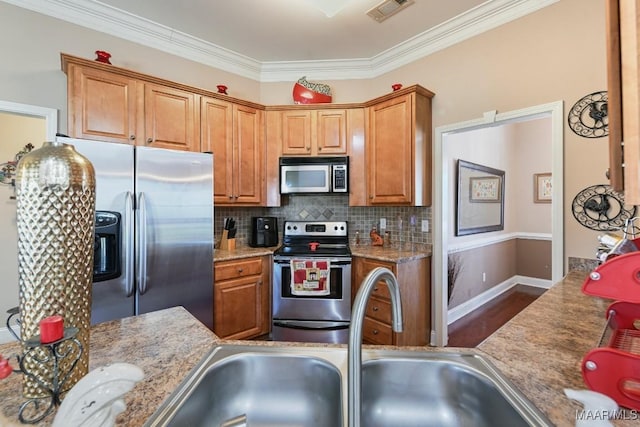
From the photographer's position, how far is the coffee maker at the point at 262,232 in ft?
9.93

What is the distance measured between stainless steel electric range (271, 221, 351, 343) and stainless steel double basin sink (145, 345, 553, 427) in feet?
5.52

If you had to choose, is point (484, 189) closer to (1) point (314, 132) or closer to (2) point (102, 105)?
(1) point (314, 132)

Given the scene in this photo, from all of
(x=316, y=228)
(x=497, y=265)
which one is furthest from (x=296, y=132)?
(x=497, y=265)

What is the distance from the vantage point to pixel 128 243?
1.89 meters

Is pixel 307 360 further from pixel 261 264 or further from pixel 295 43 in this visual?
pixel 295 43

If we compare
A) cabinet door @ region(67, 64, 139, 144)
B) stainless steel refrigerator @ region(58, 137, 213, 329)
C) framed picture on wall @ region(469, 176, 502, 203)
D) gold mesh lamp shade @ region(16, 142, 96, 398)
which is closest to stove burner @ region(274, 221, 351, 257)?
stainless steel refrigerator @ region(58, 137, 213, 329)

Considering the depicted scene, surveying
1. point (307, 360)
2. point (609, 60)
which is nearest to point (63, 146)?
point (307, 360)

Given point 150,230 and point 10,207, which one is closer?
point 150,230

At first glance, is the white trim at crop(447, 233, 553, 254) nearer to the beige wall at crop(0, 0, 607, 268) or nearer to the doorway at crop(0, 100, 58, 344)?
the beige wall at crop(0, 0, 607, 268)

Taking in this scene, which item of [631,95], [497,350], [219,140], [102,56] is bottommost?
[497,350]

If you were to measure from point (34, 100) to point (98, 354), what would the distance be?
92.8 inches

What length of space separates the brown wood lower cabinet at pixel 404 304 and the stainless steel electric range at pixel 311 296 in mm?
160

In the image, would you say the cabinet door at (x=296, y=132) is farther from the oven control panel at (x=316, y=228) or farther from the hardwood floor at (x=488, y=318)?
the hardwood floor at (x=488, y=318)

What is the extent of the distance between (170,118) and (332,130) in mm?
1513
